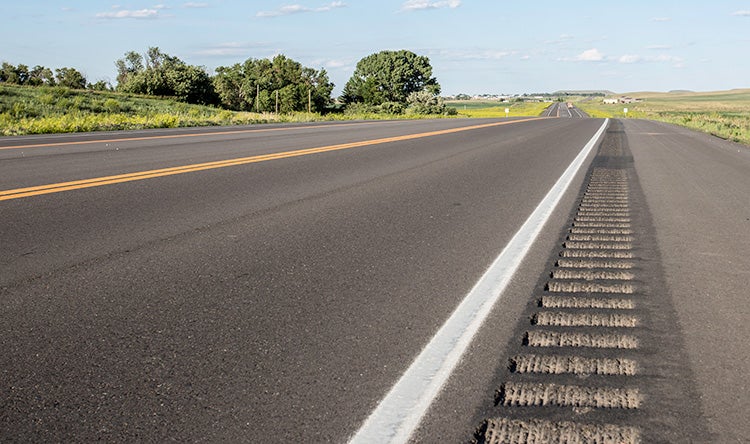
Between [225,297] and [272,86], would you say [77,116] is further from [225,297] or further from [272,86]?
[272,86]

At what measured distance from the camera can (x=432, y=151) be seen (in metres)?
16.2

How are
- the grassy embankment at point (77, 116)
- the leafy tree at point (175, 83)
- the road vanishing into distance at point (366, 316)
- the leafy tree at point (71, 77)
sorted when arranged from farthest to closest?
the leafy tree at point (71, 77)
the leafy tree at point (175, 83)
the grassy embankment at point (77, 116)
the road vanishing into distance at point (366, 316)

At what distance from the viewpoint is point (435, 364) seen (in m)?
3.38

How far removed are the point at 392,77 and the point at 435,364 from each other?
12729 cm

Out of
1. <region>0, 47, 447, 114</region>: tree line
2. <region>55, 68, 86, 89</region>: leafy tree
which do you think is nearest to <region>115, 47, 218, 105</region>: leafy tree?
<region>0, 47, 447, 114</region>: tree line

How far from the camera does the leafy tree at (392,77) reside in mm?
126438

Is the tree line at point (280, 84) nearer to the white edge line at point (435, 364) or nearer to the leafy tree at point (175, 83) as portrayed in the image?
the leafy tree at point (175, 83)

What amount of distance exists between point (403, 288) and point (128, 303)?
171 centimetres

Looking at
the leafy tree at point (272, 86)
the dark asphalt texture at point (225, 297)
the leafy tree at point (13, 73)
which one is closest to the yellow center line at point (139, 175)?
the dark asphalt texture at point (225, 297)

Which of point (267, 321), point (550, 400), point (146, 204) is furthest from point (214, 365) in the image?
point (146, 204)

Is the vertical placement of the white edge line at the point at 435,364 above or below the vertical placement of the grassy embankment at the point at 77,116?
above

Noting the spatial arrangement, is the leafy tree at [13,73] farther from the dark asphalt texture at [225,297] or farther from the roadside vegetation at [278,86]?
the dark asphalt texture at [225,297]

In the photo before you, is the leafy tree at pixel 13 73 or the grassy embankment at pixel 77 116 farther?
the leafy tree at pixel 13 73

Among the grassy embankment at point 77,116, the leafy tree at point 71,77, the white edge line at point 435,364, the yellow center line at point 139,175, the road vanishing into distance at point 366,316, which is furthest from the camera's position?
the leafy tree at point 71,77
